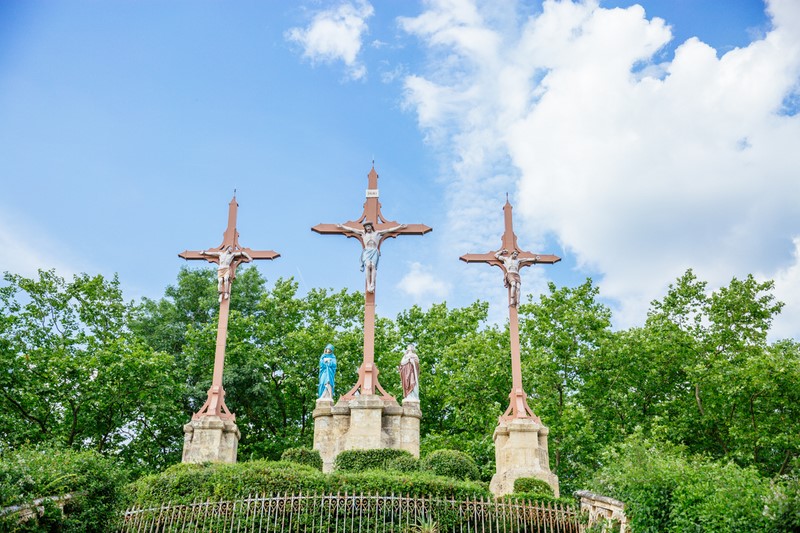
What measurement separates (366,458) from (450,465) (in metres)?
2.43

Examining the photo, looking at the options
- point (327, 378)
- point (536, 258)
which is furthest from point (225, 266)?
point (536, 258)

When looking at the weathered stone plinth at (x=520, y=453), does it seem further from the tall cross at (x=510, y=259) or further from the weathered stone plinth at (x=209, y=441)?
the weathered stone plinth at (x=209, y=441)

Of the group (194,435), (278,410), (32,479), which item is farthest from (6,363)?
(32,479)

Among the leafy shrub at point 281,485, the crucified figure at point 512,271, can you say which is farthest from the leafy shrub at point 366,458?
the crucified figure at point 512,271

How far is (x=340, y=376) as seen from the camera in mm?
26156

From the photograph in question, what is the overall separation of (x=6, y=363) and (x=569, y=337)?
17.7m

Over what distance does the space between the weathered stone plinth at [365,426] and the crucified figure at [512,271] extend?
3.99 metres

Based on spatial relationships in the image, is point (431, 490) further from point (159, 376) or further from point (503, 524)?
point (159, 376)

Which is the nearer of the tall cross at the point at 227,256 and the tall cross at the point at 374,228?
the tall cross at the point at 374,228

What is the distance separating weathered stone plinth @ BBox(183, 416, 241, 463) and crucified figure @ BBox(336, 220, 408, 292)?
5207 millimetres

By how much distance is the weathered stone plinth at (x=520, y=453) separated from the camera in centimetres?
1680

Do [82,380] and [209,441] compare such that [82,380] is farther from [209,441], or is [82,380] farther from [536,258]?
[536,258]

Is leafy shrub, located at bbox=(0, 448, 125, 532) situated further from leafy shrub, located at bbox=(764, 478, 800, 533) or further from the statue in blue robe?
leafy shrub, located at bbox=(764, 478, 800, 533)

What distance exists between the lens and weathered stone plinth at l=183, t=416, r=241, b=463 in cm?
1784
